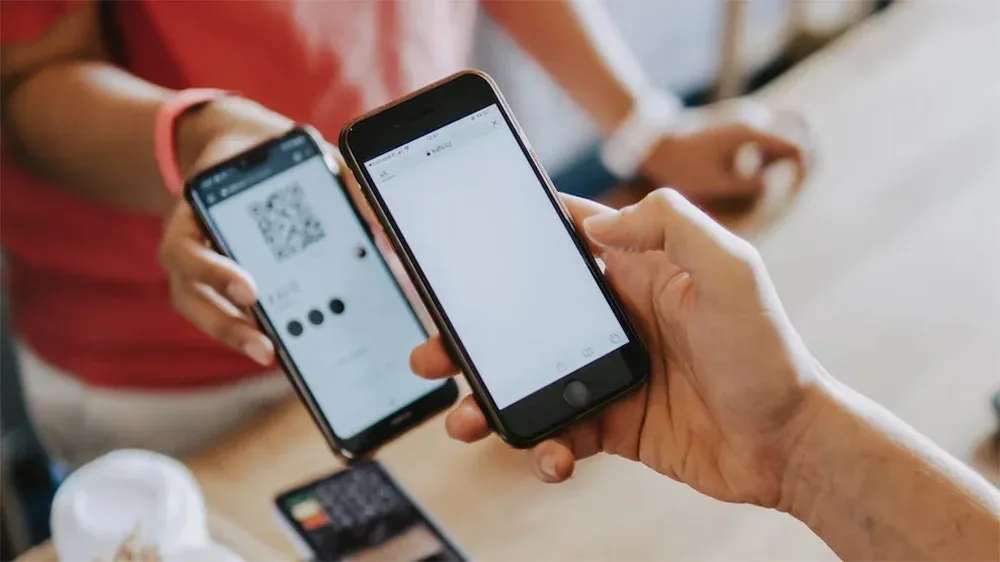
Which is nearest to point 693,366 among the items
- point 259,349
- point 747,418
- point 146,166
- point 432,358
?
point 747,418

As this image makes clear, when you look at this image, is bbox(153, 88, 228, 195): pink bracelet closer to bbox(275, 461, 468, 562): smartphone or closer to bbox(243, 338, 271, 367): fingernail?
bbox(243, 338, 271, 367): fingernail

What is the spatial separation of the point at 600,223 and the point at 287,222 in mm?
200

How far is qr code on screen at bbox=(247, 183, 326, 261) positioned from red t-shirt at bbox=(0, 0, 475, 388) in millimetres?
141

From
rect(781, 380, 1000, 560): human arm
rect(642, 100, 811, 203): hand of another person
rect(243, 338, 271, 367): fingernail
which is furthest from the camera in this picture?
rect(642, 100, 811, 203): hand of another person

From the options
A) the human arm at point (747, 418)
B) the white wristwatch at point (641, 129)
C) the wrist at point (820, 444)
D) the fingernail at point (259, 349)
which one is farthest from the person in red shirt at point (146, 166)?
the wrist at point (820, 444)

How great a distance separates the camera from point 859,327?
0.76 m

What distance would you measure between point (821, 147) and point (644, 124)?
0.55ft

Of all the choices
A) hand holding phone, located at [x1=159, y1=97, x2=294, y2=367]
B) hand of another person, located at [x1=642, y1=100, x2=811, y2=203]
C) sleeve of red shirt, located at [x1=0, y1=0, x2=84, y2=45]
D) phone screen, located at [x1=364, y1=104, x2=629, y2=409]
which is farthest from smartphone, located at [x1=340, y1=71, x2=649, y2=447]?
hand of another person, located at [x1=642, y1=100, x2=811, y2=203]

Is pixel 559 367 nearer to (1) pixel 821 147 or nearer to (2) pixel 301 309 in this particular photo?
(2) pixel 301 309

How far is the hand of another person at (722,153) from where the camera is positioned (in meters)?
0.88

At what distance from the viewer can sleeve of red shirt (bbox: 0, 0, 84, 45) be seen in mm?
632

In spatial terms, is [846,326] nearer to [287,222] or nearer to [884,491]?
[884,491]

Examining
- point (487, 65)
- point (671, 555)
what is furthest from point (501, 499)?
point (487, 65)

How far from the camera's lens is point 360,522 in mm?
641
